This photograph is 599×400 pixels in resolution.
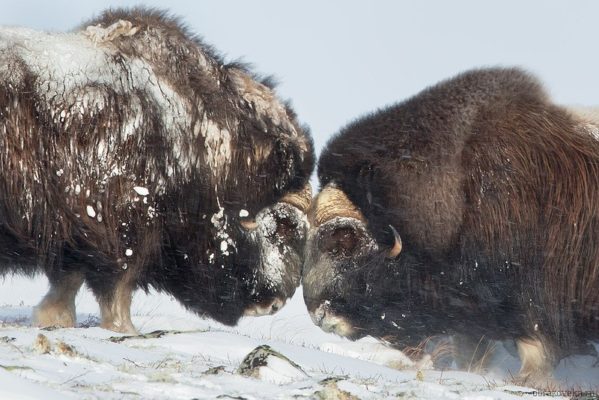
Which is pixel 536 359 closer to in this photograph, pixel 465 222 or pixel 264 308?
pixel 465 222

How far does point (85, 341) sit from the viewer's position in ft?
12.6

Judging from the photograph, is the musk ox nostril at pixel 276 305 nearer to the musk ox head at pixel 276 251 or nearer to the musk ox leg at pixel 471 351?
the musk ox head at pixel 276 251

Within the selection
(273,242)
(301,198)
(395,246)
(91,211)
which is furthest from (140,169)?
(395,246)

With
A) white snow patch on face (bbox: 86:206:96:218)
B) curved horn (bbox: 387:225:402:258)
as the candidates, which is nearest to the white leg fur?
white snow patch on face (bbox: 86:206:96:218)

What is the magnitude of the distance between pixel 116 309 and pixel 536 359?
7.96ft

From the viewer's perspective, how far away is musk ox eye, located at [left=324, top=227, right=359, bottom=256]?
21.2ft

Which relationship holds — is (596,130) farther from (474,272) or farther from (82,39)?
(82,39)

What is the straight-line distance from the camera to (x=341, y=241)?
647 cm

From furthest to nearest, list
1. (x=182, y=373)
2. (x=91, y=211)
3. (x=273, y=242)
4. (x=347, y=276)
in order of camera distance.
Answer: (x=347, y=276), (x=273, y=242), (x=91, y=211), (x=182, y=373)

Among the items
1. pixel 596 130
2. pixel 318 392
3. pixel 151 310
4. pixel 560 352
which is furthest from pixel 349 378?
pixel 151 310

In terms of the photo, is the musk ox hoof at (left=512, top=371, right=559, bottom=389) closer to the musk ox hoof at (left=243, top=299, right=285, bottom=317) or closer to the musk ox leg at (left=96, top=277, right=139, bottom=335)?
the musk ox hoof at (left=243, top=299, right=285, bottom=317)

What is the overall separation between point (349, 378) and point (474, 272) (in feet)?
7.58

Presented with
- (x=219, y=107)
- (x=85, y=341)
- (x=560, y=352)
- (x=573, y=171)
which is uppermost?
(x=219, y=107)

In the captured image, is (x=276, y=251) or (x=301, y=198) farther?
(x=301, y=198)
